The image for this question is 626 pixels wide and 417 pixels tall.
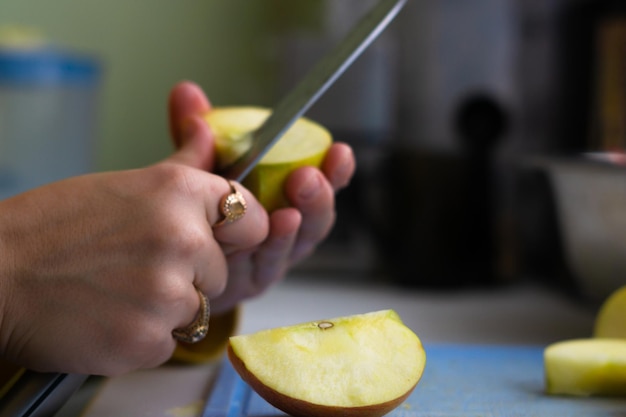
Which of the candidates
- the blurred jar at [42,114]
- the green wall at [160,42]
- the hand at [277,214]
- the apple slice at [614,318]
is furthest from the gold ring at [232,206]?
the green wall at [160,42]

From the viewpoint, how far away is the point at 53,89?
133cm

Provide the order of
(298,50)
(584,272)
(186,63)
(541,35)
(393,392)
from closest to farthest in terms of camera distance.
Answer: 1. (393,392)
2. (584,272)
3. (298,50)
4. (541,35)
5. (186,63)

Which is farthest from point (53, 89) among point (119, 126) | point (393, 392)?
point (393, 392)

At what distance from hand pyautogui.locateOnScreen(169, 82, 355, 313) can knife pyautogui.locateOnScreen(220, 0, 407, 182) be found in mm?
50

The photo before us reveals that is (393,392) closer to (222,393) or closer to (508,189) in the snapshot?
(222,393)

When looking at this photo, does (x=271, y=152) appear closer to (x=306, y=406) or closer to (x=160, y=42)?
(x=306, y=406)

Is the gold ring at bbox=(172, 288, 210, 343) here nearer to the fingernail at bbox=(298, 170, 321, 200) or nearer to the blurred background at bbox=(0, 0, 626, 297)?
the fingernail at bbox=(298, 170, 321, 200)

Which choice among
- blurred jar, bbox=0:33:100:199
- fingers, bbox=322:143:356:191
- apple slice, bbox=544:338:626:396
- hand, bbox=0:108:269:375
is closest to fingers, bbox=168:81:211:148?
fingers, bbox=322:143:356:191

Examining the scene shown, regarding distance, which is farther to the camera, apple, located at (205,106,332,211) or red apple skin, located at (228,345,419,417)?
apple, located at (205,106,332,211)

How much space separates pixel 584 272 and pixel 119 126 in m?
1.00

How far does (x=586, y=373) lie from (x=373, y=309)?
1.20 ft

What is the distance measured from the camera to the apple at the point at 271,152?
64 centimetres

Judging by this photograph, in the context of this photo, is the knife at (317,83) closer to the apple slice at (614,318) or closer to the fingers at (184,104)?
the fingers at (184,104)

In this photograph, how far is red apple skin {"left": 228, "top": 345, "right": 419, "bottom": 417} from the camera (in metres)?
0.46
